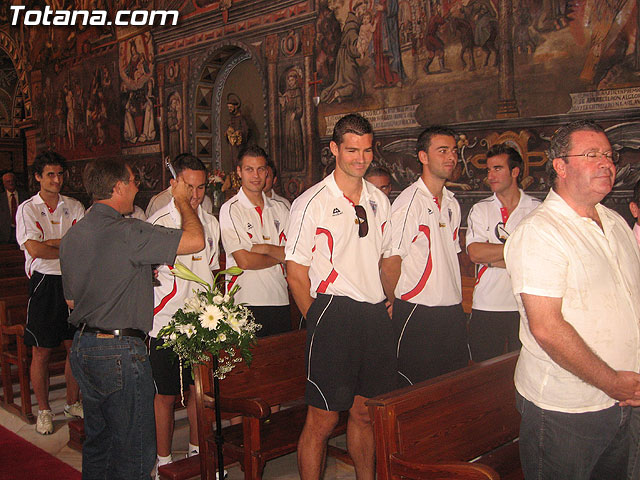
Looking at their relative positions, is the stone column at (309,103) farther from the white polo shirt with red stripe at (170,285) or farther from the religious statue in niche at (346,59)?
the white polo shirt with red stripe at (170,285)

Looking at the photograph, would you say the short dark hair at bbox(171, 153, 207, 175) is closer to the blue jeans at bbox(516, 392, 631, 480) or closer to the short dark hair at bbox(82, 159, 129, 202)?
the short dark hair at bbox(82, 159, 129, 202)

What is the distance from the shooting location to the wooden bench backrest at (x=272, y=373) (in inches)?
149

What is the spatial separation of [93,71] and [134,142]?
2.47 meters

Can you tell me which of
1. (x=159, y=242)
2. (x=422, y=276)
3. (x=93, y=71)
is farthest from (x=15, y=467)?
(x=93, y=71)

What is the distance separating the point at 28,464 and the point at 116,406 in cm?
206

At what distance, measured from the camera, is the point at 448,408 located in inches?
113

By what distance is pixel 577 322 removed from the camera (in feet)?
7.36

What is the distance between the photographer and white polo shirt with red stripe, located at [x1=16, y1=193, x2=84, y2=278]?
536 cm

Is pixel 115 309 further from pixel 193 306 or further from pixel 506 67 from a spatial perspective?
pixel 506 67

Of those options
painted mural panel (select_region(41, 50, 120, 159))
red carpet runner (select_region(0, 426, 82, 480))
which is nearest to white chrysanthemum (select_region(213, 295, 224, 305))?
red carpet runner (select_region(0, 426, 82, 480))

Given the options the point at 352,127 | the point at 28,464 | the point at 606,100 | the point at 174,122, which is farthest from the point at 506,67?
the point at 174,122

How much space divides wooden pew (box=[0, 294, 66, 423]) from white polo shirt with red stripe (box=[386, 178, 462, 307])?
372 centimetres

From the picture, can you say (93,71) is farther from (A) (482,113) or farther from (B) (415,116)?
(A) (482,113)

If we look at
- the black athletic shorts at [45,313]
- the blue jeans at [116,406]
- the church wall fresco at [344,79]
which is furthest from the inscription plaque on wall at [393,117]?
the blue jeans at [116,406]
